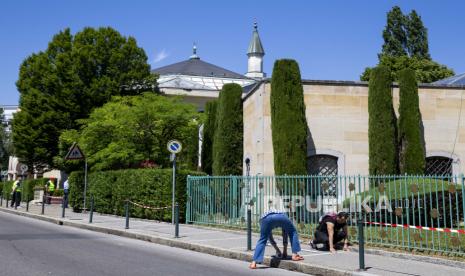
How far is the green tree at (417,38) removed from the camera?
158 ft

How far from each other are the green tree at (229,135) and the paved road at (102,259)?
8.88 meters

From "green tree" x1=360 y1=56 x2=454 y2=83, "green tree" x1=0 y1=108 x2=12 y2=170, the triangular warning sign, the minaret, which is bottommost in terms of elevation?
the triangular warning sign

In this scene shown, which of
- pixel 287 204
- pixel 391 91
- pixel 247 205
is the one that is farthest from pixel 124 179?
pixel 391 91

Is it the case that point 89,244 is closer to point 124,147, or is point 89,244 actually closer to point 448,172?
point 124,147

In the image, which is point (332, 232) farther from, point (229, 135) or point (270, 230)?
point (229, 135)

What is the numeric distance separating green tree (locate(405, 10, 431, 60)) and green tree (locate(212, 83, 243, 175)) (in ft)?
107

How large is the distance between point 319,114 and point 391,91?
2968mm

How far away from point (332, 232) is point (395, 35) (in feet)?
142

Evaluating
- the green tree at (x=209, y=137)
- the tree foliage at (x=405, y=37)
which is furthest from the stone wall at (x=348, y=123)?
the tree foliage at (x=405, y=37)

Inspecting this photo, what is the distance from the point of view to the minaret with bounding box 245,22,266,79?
8669 centimetres

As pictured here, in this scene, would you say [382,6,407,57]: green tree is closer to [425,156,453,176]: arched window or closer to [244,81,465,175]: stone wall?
[244,81,465,175]: stone wall

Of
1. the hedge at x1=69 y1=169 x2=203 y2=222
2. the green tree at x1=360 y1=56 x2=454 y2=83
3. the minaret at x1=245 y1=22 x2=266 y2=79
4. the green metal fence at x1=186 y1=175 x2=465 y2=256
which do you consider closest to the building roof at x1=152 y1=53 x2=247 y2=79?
the minaret at x1=245 y1=22 x2=266 y2=79

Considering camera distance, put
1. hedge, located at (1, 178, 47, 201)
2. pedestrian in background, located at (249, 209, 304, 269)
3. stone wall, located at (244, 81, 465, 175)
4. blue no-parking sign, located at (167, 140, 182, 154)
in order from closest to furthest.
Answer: pedestrian in background, located at (249, 209, 304, 269) → blue no-parking sign, located at (167, 140, 182, 154) → stone wall, located at (244, 81, 465, 175) → hedge, located at (1, 178, 47, 201)

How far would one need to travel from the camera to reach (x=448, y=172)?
764 inches
